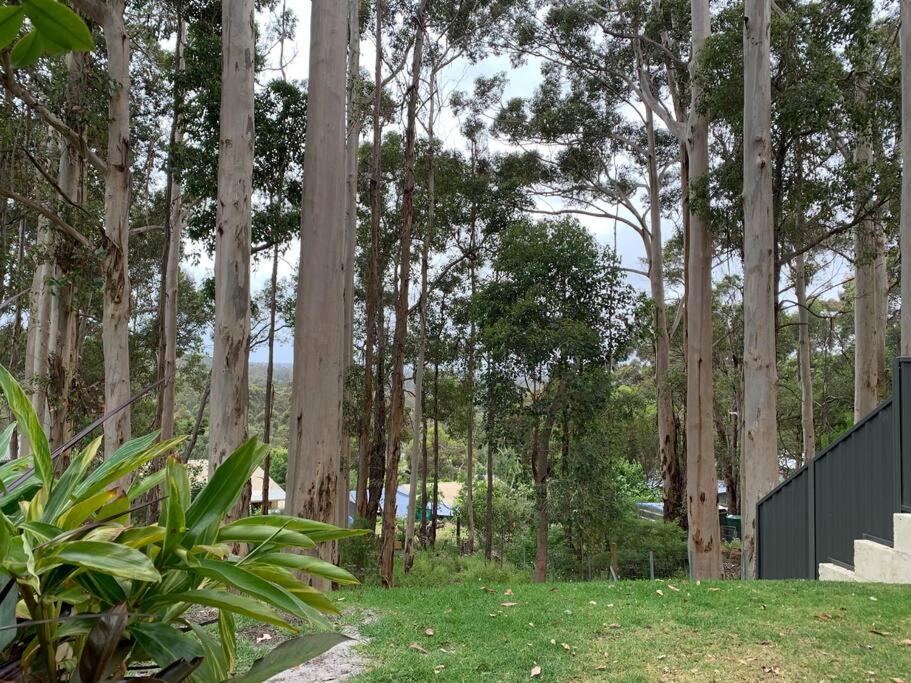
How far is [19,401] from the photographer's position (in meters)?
1.10

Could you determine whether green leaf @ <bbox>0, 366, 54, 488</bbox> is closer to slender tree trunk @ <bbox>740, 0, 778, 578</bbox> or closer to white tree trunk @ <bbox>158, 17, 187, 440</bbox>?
slender tree trunk @ <bbox>740, 0, 778, 578</bbox>

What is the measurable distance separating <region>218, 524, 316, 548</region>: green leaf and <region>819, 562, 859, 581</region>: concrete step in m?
6.17

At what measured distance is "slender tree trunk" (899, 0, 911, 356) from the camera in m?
9.41

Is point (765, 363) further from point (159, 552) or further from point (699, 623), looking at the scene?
point (159, 552)

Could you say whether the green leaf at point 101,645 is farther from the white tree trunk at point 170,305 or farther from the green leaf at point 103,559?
the white tree trunk at point 170,305

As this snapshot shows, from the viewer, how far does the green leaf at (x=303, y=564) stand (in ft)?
3.34

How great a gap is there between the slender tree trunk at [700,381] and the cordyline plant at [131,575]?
11.0m

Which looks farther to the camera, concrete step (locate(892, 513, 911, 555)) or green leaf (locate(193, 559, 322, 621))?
concrete step (locate(892, 513, 911, 555))

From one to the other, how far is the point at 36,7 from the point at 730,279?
2157 centimetres

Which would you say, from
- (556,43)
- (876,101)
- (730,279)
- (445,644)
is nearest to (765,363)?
(876,101)

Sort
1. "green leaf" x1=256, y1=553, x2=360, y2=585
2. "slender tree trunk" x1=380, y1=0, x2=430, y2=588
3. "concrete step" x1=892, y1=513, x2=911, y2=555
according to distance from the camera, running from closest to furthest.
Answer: "green leaf" x1=256, y1=553, x2=360, y2=585 < "concrete step" x1=892, y1=513, x2=911, y2=555 < "slender tree trunk" x1=380, y1=0, x2=430, y2=588

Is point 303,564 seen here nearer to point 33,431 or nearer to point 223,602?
point 223,602

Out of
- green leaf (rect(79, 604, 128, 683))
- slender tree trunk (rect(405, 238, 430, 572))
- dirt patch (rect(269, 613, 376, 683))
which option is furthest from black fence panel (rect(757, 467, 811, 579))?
slender tree trunk (rect(405, 238, 430, 572))

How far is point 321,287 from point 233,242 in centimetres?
103
